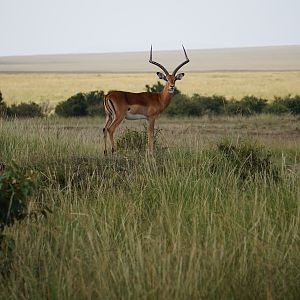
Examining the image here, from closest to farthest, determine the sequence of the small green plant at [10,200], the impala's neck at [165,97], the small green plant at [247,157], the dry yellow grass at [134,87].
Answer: the small green plant at [10,200] → the small green plant at [247,157] → the impala's neck at [165,97] → the dry yellow grass at [134,87]

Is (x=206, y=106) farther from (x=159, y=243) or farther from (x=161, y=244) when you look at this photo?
(x=161, y=244)

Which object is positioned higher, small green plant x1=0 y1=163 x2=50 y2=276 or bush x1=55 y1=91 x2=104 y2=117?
small green plant x1=0 y1=163 x2=50 y2=276

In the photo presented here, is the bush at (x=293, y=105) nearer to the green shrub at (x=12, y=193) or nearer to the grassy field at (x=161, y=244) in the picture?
the grassy field at (x=161, y=244)

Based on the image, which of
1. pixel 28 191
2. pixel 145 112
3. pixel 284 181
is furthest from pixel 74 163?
pixel 145 112

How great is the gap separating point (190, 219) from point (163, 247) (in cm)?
88

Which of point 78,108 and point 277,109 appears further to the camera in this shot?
point 78,108

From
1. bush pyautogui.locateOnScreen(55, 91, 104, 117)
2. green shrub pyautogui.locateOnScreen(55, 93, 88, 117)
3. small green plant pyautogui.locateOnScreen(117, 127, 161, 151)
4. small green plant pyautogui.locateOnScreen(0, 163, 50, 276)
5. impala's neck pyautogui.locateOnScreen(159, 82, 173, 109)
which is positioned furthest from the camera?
green shrub pyautogui.locateOnScreen(55, 93, 88, 117)

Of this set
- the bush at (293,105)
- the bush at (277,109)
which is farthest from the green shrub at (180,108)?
the bush at (293,105)

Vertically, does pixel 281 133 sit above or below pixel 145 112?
below

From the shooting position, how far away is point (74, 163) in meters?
8.41

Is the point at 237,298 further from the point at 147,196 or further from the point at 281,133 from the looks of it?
the point at 281,133

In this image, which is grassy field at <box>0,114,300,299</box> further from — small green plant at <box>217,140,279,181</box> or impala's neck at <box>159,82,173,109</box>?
impala's neck at <box>159,82,173,109</box>

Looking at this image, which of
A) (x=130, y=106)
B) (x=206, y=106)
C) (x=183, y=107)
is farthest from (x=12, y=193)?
(x=206, y=106)

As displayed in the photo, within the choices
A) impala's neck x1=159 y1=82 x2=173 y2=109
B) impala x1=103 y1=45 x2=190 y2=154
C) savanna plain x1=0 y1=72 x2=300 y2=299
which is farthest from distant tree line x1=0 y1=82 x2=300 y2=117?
savanna plain x1=0 y1=72 x2=300 y2=299
